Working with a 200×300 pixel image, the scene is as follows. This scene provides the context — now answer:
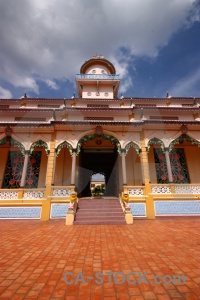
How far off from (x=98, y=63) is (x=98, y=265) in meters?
21.2

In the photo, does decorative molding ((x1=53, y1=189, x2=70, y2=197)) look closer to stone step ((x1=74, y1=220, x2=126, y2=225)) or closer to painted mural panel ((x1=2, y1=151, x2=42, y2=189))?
stone step ((x1=74, y1=220, x2=126, y2=225))

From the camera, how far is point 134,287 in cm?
230

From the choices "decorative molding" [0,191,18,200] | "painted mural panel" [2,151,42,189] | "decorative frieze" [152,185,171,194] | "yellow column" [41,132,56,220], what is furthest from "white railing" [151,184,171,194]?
"painted mural panel" [2,151,42,189]

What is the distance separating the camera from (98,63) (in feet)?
62.8

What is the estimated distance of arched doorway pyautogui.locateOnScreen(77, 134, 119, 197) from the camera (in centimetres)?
1149

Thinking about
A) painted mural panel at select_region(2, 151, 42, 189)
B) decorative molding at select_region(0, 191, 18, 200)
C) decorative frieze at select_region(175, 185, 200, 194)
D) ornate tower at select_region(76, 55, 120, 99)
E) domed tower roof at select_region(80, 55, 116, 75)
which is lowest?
decorative molding at select_region(0, 191, 18, 200)

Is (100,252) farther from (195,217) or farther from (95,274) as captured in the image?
(195,217)

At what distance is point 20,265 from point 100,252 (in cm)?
181

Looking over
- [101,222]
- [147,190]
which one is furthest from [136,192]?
[101,222]

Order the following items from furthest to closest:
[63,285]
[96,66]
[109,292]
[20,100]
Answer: [96,66]
[20,100]
[63,285]
[109,292]

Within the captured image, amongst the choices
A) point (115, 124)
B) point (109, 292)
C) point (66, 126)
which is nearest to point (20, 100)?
point (66, 126)

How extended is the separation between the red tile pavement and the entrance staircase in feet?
6.75

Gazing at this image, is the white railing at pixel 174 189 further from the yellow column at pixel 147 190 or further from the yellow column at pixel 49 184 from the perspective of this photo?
the yellow column at pixel 49 184

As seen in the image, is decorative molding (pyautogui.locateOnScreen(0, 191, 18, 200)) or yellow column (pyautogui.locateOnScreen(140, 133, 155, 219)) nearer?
yellow column (pyautogui.locateOnScreen(140, 133, 155, 219))
